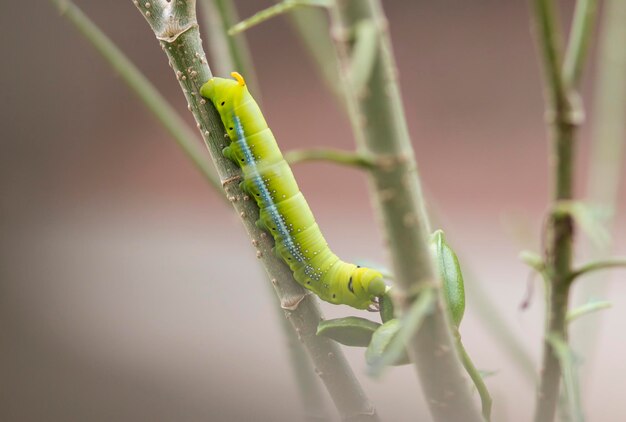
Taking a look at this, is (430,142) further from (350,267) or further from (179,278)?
(350,267)

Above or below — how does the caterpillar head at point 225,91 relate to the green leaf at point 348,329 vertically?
above

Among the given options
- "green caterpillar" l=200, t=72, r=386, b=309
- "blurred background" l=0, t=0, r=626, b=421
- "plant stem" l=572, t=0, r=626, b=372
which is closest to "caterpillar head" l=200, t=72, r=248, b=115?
"green caterpillar" l=200, t=72, r=386, b=309

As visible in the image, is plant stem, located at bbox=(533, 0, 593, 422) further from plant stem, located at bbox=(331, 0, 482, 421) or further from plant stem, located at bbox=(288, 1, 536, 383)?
plant stem, located at bbox=(288, 1, 536, 383)

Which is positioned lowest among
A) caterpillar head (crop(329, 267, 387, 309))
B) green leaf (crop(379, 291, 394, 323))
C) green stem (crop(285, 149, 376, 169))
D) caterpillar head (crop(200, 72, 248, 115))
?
green leaf (crop(379, 291, 394, 323))

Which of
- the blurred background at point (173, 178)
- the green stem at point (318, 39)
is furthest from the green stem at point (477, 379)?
the blurred background at point (173, 178)

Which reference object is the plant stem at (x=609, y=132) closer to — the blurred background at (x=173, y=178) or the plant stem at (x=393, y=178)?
the plant stem at (x=393, y=178)

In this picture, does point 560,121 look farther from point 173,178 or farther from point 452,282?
point 173,178
